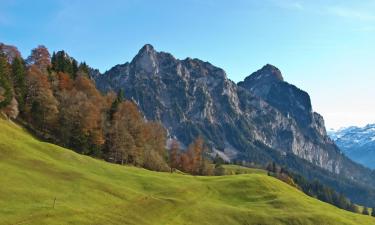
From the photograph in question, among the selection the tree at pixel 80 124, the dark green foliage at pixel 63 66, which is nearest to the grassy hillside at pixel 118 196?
the tree at pixel 80 124

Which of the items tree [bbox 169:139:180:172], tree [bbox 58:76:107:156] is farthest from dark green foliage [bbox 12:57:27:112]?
tree [bbox 169:139:180:172]

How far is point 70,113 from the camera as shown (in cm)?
12838

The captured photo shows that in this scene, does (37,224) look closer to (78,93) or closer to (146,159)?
(78,93)

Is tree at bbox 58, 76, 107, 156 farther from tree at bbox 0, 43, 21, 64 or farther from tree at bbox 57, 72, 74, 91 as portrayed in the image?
tree at bbox 0, 43, 21, 64

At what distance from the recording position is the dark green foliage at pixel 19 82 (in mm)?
130375

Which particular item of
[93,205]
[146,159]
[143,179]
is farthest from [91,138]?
[93,205]

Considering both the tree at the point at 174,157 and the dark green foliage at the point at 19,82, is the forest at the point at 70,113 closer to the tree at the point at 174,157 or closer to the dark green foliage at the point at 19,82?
the dark green foliage at the point at 19,82

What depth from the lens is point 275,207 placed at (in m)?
96.8

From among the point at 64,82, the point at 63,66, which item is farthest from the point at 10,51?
the point at 64,82

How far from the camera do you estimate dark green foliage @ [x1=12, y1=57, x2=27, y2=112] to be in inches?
5133

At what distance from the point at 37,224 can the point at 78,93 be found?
8600cm

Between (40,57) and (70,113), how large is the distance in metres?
39.7

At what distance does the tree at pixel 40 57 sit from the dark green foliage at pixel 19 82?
17.3 meters

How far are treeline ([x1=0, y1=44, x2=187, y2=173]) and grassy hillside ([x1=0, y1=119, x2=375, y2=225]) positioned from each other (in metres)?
27.0
